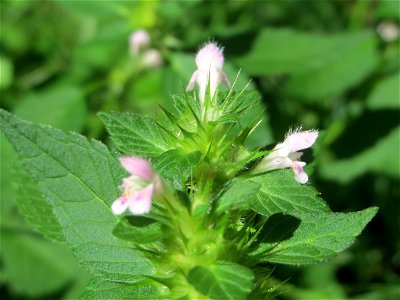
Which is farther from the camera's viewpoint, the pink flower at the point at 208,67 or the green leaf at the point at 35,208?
the green leaf at the point at 35,208

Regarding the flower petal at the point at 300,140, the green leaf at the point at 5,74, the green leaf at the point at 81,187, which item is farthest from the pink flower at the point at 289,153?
the green leaf at the point at 5,74

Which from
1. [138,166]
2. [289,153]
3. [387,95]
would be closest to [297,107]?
[387,95]

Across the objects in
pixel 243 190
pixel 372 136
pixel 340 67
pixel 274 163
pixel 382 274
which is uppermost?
pixel 340 67

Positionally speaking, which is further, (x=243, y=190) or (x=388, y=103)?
(x=388, y=103)

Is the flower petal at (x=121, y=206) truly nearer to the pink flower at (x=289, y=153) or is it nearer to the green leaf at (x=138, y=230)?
the green leaf at (x=138, y=230)

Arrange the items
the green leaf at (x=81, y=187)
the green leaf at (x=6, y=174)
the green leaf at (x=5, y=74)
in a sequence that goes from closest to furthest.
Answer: the green leaf at (x=81, y=187) < the green leaf at (x=6, y=174) < the green leaf at (x=5, y=74)

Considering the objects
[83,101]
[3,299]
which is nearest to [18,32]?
[83,101]

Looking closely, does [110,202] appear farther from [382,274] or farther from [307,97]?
[382,274]
